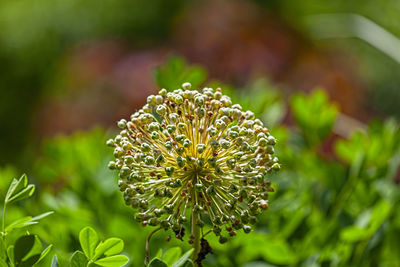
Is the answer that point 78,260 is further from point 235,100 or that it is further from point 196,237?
point 235,100

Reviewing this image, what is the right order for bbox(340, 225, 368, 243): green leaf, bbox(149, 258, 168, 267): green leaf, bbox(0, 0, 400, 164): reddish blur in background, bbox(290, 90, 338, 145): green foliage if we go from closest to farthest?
bbox(149, 258, 168, 267): green leaf < bbox(340, 225, 368, 243): green leaf < bbox(290, 90, 338, 145): green foliage < bbox(0, 0, 400, 164): reddish blur in background

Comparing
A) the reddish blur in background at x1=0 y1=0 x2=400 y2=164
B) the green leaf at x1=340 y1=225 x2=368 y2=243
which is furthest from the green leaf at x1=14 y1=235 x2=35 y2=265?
the reddish blur in background at x1=0 y1=0 x2=400 y2=164

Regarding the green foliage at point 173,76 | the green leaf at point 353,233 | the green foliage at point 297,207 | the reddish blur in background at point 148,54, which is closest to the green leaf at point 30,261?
the green foliage at point 297,207

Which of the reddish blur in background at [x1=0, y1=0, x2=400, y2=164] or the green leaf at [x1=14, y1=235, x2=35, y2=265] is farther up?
the reddish blur in background at [x1=0, y1=0, x2=400, y2=164]

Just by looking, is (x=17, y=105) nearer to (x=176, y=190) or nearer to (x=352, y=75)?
(x=352, y=75)

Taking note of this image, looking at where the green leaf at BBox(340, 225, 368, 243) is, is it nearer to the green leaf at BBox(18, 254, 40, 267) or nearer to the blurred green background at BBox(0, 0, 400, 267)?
the blurred green background at BBox(0, 0, 400, 267)

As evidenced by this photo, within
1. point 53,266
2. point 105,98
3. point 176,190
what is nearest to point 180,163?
point 176,190
